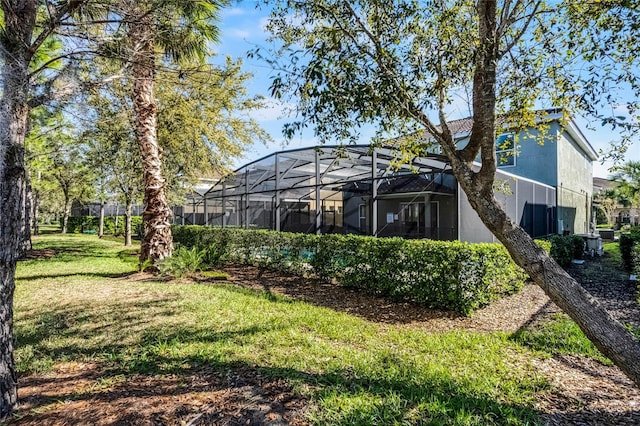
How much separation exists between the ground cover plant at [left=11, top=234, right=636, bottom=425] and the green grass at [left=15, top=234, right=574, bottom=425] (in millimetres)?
16

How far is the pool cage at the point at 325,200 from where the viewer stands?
12.9m

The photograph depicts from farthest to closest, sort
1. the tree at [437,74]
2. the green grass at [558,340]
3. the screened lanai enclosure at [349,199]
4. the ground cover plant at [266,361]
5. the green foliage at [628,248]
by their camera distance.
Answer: the screened lanai enclosure at [349,199] → the green foliage at [628,248] → the green grass at [558,340] → the tree at [437,74] → the ground cover plant at [266,361]

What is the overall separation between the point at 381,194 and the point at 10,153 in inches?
547

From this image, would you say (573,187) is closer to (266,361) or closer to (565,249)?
(565,249)

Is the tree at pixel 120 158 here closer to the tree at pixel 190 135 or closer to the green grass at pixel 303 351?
the tree at pixel 190 135

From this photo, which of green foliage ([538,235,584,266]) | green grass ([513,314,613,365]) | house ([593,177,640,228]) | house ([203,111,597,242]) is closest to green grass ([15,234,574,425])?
green grass ([513,314,613,365])

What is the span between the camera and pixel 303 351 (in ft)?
13.5

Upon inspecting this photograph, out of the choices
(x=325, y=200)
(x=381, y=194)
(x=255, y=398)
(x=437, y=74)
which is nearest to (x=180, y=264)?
(x=255, y=398)

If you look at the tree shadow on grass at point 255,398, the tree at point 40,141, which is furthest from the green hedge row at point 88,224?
the tree shadow on grass at point 255,398

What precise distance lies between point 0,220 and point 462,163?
13.2 ft

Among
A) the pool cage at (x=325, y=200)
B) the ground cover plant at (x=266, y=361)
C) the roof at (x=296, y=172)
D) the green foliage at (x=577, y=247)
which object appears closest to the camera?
the ground cover plant at (x=266, y=361)

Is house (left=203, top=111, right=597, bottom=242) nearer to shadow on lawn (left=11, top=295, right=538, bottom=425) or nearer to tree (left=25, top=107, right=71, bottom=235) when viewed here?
tree (left=25, top=107, right=71, bottom=235)

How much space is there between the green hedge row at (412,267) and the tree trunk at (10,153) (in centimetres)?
553

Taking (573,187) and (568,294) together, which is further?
(573,187)
